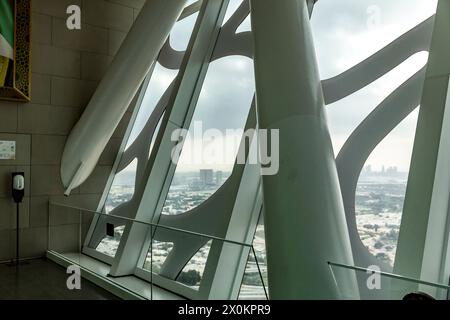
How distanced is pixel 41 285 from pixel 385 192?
518 centimetres

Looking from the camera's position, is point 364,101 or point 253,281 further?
point 364,101

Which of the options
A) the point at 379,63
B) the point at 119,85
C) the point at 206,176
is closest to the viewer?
the point at 379,63

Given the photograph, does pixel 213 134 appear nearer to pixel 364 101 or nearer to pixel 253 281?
pixel 364 101

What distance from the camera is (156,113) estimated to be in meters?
7.53

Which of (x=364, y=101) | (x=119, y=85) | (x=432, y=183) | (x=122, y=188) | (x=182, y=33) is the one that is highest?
(x=182, y=33)

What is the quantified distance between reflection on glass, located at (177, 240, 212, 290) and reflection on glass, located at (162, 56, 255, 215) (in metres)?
1.07

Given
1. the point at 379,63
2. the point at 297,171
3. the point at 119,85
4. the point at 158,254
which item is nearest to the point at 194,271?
the point at 158,254

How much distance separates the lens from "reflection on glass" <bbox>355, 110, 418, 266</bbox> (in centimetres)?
382

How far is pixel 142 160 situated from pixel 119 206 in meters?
1.17

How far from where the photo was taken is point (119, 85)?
21.4 feet

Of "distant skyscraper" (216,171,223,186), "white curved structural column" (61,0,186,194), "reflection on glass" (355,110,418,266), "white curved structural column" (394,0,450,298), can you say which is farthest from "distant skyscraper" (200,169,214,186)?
"white curved structural column" (394,0,450,298)

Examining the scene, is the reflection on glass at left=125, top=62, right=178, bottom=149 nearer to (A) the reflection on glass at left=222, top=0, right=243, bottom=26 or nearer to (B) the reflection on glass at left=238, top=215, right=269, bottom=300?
(A) the reflection on glass at left=222, top=0, right=243, bottom=26

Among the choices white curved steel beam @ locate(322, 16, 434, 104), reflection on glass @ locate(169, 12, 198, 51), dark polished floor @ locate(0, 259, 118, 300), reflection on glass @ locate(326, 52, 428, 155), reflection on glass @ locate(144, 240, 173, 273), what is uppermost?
reflection on glass @ locate(169, 12, 198, 51)

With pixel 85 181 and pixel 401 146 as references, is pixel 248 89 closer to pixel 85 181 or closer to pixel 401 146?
pixel 401 146
